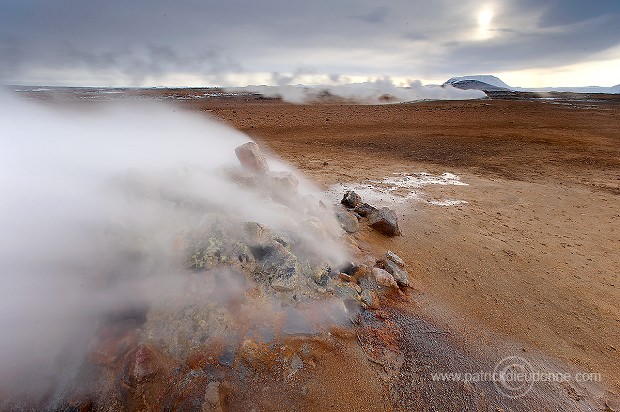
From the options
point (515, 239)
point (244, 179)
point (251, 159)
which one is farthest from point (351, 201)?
point (515, 239)

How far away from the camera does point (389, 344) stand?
126 inches

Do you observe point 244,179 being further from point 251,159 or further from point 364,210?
point 364,210

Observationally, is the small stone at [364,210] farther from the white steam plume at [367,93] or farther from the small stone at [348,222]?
the white steam plume at [367,93]

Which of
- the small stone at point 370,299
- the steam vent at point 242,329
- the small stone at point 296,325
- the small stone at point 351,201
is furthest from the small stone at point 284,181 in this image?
the small stone at point 296,325

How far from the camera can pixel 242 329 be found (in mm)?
2988

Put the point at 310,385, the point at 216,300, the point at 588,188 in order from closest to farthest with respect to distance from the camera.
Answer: the point at 310,385 < the point at 216,300 < the point at 588,188

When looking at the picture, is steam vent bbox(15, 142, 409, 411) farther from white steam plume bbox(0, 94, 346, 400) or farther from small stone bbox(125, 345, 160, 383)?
white steam plume bbox(0, 94, 346, 400)

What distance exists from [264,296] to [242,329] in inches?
16.7

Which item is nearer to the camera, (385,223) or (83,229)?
(83,229)

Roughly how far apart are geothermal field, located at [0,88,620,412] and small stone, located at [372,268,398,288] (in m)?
0.04

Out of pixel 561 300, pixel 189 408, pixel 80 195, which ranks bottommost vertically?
pixel 561 300

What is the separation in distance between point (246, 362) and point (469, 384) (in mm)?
Answer: 1911

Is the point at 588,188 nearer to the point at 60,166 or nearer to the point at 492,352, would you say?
the point at 492,352

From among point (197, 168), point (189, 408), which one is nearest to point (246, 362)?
point (189, 408)
